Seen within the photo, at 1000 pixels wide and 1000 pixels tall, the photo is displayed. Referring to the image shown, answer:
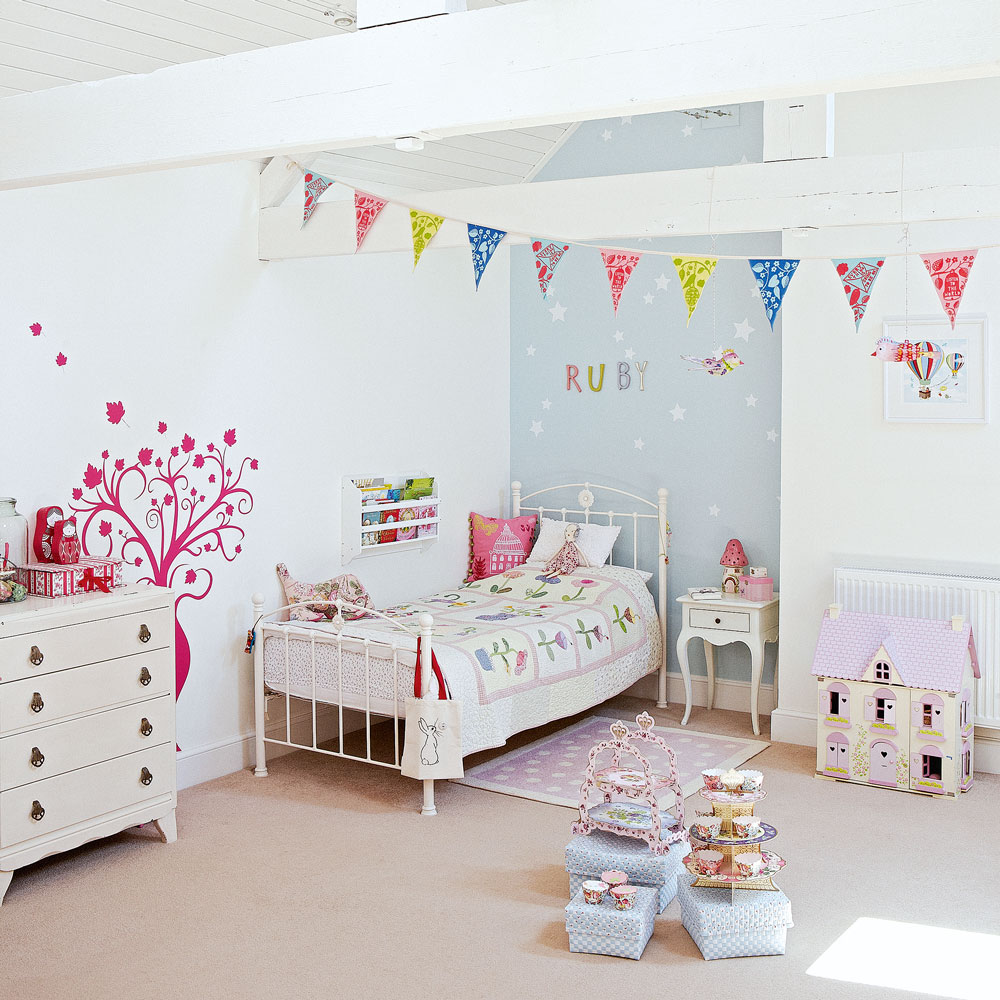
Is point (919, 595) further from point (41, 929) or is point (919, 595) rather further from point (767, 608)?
point (41, 929)

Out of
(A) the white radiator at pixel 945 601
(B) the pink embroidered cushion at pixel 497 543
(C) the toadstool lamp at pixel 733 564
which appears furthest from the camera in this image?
(B) the pink embroidered cushion at pixel 497 543

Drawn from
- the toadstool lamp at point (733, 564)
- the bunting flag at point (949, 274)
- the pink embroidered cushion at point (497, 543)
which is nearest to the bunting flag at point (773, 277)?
the bunting flag at point (949, 274)

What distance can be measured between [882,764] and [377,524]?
2.39 m

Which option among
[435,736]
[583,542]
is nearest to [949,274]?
[435,736]

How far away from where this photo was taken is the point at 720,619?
5.15 meters

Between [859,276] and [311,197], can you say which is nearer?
[859,276]

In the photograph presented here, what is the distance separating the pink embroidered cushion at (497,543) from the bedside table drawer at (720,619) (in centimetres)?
99

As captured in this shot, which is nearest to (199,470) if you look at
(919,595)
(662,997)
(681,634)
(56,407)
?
(56,407)

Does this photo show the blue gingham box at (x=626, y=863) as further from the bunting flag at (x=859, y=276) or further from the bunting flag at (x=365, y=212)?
the bunting flag at (x=365, y=212)

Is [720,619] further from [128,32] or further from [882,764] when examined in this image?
[128,32]

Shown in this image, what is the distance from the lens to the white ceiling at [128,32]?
10.6ft

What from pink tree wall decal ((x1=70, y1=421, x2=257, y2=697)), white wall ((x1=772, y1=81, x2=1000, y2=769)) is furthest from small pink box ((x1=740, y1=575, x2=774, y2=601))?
pink tree wall decal ((x1=70, y1=421, x2=257, y2=697))

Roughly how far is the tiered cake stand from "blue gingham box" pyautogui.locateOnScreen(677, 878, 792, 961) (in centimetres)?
5

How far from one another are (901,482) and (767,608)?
2.75 feet
